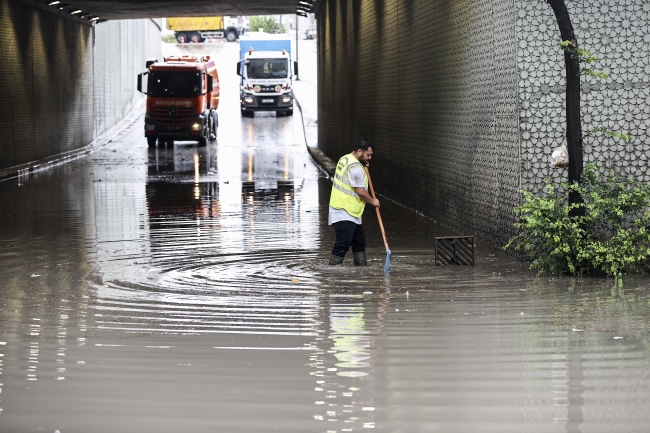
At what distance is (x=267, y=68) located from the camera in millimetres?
52188

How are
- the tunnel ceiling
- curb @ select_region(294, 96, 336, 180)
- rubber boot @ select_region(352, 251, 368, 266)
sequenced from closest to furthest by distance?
1. rubber boot @ select_region(352, 251, 368, 266)
2. curb @ select_region(294, 96, 336, 180)
3. the tunnel ceiling

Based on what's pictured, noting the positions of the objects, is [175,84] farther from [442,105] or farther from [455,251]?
[455,251]

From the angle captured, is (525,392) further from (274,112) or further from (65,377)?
(274,112)

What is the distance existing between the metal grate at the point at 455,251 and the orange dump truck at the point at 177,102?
1138 inches

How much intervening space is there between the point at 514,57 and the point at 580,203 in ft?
6.22

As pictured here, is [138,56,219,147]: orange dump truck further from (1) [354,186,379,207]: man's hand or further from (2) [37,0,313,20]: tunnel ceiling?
(1) [354,186,379,207]: man's hand

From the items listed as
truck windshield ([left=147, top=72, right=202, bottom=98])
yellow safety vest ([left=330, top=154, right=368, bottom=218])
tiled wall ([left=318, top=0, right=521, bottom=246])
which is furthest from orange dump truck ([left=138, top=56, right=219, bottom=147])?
yellow safety vest ([left=330, top=154, right=368, bottom=218])

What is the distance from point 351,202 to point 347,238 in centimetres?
42

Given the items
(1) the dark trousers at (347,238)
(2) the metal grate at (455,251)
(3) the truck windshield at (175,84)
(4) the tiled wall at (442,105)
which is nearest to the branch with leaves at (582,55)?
(4) the tiled wall at (442,105)

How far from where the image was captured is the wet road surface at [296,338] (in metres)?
6.08

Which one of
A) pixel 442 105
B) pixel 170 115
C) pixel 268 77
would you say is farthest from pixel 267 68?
pixel 442 105

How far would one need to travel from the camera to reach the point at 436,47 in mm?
17062

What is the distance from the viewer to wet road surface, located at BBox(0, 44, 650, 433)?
6.08m

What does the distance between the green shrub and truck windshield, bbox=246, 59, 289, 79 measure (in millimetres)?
40868
